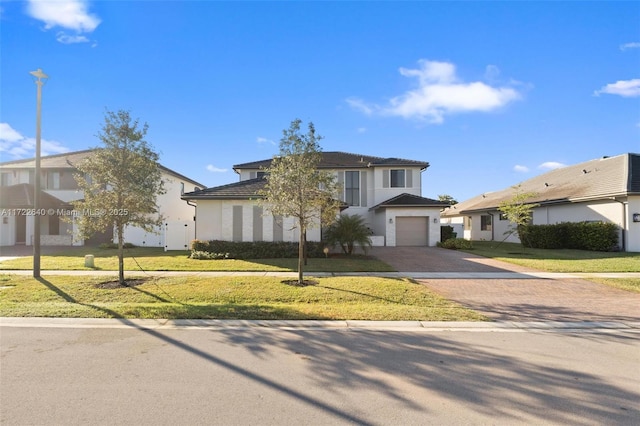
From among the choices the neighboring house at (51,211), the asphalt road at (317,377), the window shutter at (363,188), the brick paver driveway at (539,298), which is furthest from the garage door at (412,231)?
the asphalt road at (317,377)

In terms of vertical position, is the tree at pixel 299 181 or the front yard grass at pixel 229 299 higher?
the tree at pixel 299 181

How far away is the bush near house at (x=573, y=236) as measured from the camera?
19297mm

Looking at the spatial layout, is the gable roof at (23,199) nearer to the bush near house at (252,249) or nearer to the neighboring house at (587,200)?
the bush near house at (252,249)

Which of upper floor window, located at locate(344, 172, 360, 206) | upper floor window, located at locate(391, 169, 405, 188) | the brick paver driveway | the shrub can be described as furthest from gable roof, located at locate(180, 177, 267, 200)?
upper floor window, located at locate(391, 169, 405, 188)

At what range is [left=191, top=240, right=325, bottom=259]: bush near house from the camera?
53.1ft

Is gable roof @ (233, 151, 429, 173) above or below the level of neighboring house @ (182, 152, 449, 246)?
above

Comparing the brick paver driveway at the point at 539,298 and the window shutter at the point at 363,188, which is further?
the window shutter at the point at 363,188

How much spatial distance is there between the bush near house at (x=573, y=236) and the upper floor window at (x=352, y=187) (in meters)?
11.8

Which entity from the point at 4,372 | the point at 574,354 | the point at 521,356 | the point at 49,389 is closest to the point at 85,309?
the point at 4,372

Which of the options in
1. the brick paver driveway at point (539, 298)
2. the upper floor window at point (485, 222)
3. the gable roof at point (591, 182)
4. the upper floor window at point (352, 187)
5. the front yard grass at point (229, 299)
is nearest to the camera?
the front yard grass at point (229, 299)

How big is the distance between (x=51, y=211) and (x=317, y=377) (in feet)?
78.1

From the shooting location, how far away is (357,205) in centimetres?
2691

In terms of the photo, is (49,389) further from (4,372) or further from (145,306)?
(145,306)

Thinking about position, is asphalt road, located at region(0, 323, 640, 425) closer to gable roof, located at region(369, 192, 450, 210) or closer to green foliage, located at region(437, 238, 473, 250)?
green foliage, located at region(437, 238, 473, 250)
